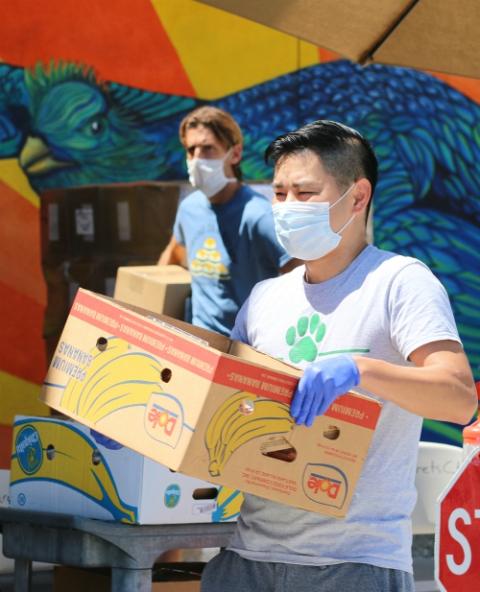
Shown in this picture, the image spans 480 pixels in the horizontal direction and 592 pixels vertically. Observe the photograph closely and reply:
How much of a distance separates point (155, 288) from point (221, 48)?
1668mm

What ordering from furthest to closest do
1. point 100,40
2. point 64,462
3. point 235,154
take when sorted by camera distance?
point 100,40, point 235,154, point 64,462

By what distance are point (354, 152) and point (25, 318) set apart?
3.46 m

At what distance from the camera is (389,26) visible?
4.26m

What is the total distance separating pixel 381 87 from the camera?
23.2ft

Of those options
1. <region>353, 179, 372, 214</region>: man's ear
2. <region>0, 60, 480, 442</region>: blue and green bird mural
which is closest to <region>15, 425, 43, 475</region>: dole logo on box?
<region>353, 179, 372, 214</region>: man's ear

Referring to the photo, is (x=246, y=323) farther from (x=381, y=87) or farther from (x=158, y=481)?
(x=381, y=87)

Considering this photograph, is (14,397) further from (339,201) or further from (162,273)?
(339,201)

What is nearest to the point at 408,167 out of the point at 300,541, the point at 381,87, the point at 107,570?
the point at 381,87

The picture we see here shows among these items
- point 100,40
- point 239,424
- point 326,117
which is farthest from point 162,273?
point 239,424

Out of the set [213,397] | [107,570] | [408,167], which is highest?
[408,167]

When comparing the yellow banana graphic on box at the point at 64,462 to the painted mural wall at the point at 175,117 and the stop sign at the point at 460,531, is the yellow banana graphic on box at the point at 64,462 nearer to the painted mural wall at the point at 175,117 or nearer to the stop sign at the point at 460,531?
the stop sign at the point at 460,531

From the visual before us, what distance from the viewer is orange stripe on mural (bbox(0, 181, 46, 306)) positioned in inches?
245

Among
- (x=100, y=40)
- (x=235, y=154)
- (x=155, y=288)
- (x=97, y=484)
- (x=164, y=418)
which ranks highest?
(x=100, y=40)

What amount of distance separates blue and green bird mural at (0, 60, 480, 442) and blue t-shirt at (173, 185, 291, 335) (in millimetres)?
948
